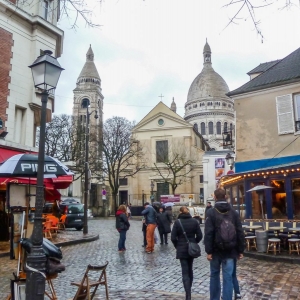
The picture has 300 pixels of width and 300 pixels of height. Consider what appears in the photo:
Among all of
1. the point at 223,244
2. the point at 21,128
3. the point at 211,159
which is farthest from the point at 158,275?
the point at 211,159

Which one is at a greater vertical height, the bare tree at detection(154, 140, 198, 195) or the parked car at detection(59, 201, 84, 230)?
the bare tree at detection(154, 140, 198, 195)

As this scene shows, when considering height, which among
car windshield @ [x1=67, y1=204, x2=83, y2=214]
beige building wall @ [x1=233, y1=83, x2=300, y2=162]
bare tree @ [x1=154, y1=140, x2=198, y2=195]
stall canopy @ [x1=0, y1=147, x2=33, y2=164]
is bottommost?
car windshield @ [x1=67, y1=204, x2=83, y2=214]

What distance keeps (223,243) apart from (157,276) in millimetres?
3684

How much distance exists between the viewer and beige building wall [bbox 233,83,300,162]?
700 inches

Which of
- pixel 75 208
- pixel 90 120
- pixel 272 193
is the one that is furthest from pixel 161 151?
pixel 272 193

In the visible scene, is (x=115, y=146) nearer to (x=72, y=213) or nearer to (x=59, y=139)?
(x=59, y=139)

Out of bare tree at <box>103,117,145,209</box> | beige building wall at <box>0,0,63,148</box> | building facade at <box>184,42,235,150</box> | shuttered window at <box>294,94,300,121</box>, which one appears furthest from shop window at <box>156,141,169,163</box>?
shuttered window at <box>294,94,300,121</box>

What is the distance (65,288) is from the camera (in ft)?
25.8

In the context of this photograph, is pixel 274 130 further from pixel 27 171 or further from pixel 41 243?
pixel 41 243

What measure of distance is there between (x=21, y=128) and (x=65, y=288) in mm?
11467

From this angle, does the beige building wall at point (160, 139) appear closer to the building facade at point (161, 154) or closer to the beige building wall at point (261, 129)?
the building facade at point (161, 154)

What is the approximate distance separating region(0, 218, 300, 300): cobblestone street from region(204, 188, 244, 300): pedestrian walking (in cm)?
127

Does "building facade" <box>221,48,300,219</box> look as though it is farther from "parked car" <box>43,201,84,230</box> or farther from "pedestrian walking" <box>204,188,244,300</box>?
"parked car" <box>43,201,84,230</box>

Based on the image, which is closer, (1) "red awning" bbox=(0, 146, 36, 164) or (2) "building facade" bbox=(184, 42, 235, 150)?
(1) "red awning" bbox=(0, 146, 36, 164)
